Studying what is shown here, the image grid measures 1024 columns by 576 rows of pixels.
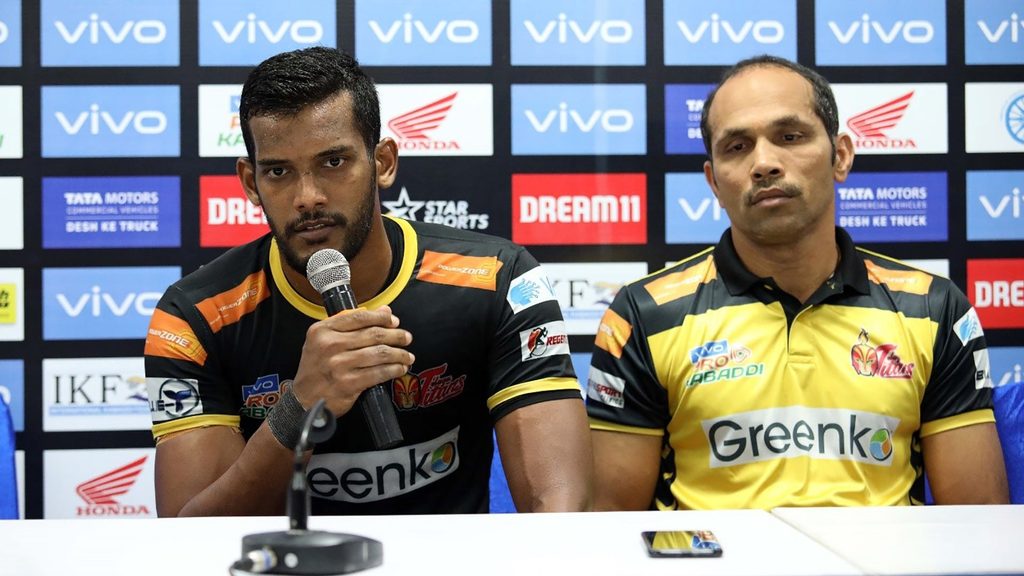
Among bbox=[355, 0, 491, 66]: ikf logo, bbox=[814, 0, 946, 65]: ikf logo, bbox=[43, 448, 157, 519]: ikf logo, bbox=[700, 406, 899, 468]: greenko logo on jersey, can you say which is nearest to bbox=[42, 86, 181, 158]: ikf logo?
bbox=[355, 0, 491, 66]: ikf logo

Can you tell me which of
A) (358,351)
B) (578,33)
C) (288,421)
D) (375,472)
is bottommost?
(375,472)

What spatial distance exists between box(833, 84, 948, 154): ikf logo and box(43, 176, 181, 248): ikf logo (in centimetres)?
170

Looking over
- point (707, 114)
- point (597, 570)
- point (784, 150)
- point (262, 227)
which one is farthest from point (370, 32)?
point (597, 570)

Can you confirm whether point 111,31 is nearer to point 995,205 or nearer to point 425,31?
point 425,31

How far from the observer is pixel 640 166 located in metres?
2.37

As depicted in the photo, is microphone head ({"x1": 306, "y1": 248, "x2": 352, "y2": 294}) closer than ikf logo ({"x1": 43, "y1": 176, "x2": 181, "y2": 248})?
Yes

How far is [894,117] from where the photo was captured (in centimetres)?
240

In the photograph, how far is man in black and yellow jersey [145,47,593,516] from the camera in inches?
59.2

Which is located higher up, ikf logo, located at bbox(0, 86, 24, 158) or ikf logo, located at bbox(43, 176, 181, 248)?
ikf logo, located at bbox(0, 86, 24, 158)

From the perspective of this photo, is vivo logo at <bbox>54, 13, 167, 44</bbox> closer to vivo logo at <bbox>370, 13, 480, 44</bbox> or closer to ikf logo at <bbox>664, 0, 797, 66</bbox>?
vivo logo at <bbox>370, 13, 480, 44</bbox>

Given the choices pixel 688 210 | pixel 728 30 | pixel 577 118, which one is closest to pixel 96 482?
pixel 577 118

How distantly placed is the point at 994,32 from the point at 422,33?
4.83 ft

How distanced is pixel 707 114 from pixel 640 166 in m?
0.56

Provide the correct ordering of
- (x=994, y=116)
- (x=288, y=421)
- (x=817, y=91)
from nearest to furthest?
(x=288, y=421) < (x=817, y=91) < (x=994, y=116)
